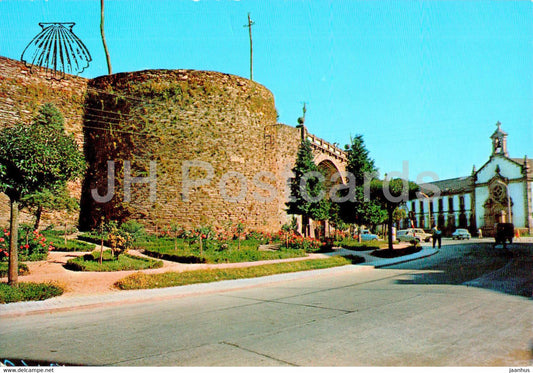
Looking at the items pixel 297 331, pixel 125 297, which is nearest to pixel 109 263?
pixel 125 297

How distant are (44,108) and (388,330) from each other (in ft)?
71.6

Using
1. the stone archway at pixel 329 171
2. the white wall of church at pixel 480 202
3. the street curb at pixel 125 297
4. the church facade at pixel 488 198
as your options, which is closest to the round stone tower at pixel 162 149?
the street curb at pixel 125 297

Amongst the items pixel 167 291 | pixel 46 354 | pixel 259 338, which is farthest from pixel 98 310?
pixel 259 338

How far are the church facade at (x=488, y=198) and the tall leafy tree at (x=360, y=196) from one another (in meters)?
19.6

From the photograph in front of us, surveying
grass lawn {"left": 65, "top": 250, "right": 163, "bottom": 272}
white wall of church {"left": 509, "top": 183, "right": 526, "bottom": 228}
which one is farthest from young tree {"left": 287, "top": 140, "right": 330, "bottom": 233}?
white wall of church {"left": 509, "top": 183, "right": 526, "bottom": 228}

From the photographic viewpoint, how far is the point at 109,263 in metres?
Answer: 13.5

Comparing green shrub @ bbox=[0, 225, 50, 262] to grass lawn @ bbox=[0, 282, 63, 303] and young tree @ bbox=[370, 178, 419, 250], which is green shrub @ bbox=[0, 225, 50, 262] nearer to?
grass lawn @ bbox=[0, 282, 63, 303]

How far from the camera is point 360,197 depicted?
96.4ft

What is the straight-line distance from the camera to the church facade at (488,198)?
53.7 meters

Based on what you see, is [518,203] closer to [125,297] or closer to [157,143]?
[157,143]

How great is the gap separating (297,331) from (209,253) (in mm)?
11669

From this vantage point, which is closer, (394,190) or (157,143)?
(394,190)

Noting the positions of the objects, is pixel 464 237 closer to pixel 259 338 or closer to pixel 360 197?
pixel 360 197

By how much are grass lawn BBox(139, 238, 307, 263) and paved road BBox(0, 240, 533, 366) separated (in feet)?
20.1
